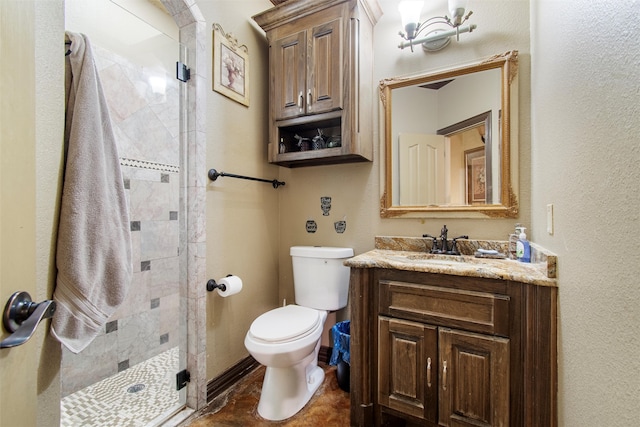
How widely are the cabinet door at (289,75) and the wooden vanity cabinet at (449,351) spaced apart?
1.17 metres

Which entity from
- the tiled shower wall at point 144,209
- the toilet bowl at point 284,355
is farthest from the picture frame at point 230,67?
the toilet bowl at point 284,355

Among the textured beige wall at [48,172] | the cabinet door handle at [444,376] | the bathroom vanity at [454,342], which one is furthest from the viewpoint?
the cabinet door handle at [444,376]

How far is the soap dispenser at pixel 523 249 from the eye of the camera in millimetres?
1400

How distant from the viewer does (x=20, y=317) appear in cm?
51

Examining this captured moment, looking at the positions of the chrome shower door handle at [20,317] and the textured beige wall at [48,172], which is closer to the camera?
the chrome shower door handle at [20,317]

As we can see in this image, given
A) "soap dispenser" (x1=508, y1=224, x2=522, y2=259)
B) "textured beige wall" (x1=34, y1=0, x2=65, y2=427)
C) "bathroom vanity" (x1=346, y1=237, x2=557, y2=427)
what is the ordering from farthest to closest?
1. "soap dispenser" (x1=508, y1=224, x2=522, y2=259)
2. "bathroom vanity" (x1=346, y1=237, x2=557, y2=427)
3. "textured beige wall" (x1=34, y1=0, x2=65, y2=427)

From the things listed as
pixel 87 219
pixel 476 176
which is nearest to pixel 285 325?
pixel 87 219

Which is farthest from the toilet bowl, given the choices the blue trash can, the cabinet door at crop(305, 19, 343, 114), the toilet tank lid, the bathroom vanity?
the cabinet door at crop(305, 19, 343, 114)

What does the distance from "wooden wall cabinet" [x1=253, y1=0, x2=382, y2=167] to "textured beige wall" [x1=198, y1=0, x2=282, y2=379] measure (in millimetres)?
148

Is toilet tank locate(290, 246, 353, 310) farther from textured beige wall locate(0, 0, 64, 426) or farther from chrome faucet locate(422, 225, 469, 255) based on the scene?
textured beige wall locate(0, 0, 64, 426)

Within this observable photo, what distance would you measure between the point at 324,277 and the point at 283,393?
69 centimetres

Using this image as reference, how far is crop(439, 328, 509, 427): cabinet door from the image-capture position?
1.13 meters

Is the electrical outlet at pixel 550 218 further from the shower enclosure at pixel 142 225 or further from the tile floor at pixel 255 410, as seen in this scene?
the shower enclosure at pixel 142 225

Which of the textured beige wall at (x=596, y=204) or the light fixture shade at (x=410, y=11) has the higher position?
the light fixture shade at (x=410, y=11)
